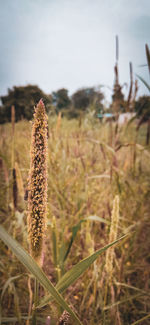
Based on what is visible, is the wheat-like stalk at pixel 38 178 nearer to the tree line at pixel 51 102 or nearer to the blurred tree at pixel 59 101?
the tree line at pixel 51 102

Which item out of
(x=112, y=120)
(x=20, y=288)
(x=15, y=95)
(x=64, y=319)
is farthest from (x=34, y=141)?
(x=15, y=95)

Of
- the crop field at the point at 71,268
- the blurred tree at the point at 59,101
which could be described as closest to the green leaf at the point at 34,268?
the crop field at the point at 71,268

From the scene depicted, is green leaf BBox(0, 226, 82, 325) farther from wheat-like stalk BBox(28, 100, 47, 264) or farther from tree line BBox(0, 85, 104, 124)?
tree line BBox(0, 85, 104, 124)

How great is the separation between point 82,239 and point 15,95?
16.3 m

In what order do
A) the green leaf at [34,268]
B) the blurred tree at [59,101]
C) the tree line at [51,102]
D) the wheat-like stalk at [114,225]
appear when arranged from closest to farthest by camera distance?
1. the green leaf at [34,268]
2. the tree line at [51,102]
3. the wheat-like stalk at [114,225]
4. the blurred tree at [59,101]

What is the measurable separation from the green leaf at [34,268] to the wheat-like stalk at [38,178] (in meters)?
0.04

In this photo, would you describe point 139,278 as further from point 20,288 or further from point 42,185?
point 42,185

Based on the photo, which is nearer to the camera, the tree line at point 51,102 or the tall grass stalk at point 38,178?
the tall grass stalk at point 38,178

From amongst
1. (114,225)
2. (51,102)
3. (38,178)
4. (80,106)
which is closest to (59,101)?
(80,106)

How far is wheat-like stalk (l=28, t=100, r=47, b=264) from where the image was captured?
34 cm

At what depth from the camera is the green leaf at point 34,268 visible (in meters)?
0.33

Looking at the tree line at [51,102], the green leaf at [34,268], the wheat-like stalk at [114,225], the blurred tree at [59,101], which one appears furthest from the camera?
the blurred tree at [59,101]

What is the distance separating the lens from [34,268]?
1.10ft

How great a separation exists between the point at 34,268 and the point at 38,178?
16 cm
